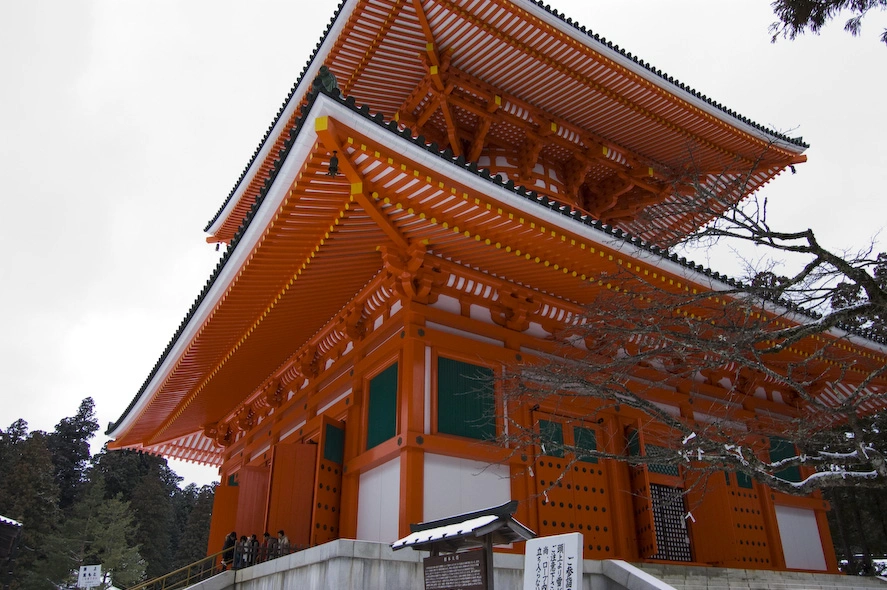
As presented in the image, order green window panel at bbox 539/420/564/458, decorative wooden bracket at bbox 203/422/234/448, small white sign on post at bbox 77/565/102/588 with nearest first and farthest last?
green window panel at bbox 539/420/564/458 < small white sign on post at bbox 77/565/102/588 < decorative wooden bracket at bbox 203/422/234/448

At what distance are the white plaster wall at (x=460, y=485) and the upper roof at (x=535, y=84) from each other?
466cm

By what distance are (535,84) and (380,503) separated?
794 cm

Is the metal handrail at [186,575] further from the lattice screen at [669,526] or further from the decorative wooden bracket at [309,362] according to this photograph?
the lattice screen at [669,526]

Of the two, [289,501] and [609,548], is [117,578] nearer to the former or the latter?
[289,501]

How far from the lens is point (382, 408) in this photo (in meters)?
9.02

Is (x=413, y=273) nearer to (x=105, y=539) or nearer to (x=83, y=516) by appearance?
(x=105, y=539)

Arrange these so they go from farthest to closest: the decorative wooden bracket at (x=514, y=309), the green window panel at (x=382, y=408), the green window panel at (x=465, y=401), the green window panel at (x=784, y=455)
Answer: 1. the green window panel at (x=784, y=455)
2. the decorative wooden bracket at (x=514, y=309)
3. the green window panel at (x=382, y=408)
4. the green window panel at (x=465, y=401)

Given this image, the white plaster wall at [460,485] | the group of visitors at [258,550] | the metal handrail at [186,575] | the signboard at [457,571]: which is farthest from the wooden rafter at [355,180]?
the metal handrail at [186,575]

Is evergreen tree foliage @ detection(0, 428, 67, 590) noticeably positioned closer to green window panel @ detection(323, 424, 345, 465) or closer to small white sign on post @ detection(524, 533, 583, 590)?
green window panel @ detection(323, 424, 345, 465)

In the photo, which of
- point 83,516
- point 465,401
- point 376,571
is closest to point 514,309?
point 465,401

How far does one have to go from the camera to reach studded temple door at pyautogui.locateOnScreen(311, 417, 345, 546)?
8898mm

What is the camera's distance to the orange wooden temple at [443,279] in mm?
7723

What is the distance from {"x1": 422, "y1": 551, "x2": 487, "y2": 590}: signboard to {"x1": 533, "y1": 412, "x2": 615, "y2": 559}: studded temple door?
3463 mm

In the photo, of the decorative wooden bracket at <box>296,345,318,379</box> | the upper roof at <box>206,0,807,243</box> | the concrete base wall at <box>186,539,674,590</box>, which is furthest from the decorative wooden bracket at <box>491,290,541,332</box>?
the concrete base wall at <box>186,539,674,590</box>
